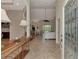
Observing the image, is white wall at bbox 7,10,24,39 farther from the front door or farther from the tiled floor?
the front door

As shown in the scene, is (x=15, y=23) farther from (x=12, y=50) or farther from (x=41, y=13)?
(x=12, y=50)

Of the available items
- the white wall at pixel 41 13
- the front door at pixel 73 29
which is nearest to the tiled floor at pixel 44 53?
the front door at pixel 73 29

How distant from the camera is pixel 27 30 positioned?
1350cm

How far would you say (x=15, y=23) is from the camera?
15367mm

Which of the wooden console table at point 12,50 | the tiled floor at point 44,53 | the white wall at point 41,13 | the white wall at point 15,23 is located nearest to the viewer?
the wooden console table at point 12,50

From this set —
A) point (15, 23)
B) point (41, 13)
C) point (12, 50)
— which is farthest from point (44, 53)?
point (41, 13)

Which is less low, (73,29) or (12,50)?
(73,29)

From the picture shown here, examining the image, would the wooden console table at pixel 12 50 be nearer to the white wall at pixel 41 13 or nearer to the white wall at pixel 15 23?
the white wall at pixel 15 23

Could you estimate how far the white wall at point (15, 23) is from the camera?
1497cm

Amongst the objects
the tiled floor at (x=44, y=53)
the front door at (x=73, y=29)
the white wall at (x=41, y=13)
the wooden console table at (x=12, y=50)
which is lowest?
the tiled floor at (x=44, y=53)

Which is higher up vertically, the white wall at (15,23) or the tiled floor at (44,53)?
→ the white wall at (15,23)

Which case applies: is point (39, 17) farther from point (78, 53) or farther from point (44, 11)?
point (78, 53)

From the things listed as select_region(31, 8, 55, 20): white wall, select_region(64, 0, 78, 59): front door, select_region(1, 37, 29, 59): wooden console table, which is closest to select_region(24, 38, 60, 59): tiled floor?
select_region(1, 37, 29, 59): wooden console table

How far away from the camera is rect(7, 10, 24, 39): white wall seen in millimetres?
14969
